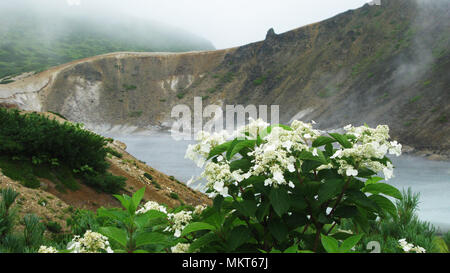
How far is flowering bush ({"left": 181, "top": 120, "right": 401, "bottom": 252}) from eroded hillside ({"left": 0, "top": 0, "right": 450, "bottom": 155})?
3061 centimetres

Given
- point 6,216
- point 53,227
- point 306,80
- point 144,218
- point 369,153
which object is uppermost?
point 306,80

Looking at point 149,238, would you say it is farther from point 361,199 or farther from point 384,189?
point 384,189

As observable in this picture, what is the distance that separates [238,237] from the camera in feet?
6.61

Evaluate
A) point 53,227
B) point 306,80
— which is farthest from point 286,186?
point 306,80

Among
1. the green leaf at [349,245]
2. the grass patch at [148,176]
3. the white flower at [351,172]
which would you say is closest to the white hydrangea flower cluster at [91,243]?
the green leaf at [349,245]

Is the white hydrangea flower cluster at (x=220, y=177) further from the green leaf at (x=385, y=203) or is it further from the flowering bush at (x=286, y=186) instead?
the green leaf at (x=385, y=203)

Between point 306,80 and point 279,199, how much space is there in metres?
63.1

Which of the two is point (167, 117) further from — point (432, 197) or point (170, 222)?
point (170, 222)

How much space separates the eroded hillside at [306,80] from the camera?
124ft

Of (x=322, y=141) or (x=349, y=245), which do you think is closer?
(x=349, y=245)

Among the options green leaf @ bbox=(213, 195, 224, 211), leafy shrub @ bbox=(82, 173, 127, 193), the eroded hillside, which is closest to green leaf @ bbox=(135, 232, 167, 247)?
green leaf @ bbox=(213, 195, 224, 211)

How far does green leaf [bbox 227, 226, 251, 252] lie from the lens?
1.96m
